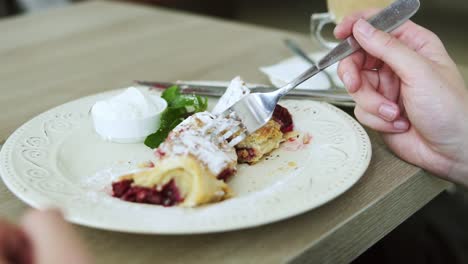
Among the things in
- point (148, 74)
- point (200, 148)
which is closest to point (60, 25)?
point (148, 74)

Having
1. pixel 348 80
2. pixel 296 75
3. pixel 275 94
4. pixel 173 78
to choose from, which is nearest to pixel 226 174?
pixel 275 94

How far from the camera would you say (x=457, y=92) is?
87cm

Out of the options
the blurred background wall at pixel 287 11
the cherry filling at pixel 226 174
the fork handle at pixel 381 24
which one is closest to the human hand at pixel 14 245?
the cherry filling at pixel 226 174

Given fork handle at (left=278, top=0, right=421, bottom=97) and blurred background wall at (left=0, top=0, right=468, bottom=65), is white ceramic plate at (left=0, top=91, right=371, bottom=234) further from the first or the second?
blurred background wall at (left=0, top=0, right=468, bottom=65)

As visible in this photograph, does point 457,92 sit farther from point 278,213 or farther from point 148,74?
point 148,74

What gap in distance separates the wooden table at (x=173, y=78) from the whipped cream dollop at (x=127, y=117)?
0.20 meters

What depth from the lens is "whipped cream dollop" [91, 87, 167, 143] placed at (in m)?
0.95

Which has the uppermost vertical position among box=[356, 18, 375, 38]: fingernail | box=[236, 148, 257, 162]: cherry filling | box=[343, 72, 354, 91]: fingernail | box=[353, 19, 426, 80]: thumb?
box=[356, 18, 375, 38]: fingernail

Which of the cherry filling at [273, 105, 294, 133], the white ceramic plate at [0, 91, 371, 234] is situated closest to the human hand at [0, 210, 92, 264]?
the white ceramic plate at [0, 91, 371, 234]

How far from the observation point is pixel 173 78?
1374mm

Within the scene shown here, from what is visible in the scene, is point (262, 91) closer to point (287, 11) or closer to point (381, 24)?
point (381, 24)

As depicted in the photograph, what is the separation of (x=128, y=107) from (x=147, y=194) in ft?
0.94

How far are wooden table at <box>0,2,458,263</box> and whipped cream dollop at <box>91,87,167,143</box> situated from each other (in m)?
0.20

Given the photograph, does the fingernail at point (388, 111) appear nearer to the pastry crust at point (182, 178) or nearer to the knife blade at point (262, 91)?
the knife blade at point (262, 91)
